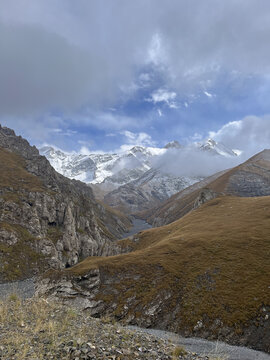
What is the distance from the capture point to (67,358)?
14070 millimetres

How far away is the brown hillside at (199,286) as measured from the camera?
37.4 m

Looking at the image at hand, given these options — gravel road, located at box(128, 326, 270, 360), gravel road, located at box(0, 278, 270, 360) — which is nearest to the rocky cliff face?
gravel road, located at box(0, 278, 270, 360)

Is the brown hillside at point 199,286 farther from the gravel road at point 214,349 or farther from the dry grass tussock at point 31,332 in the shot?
the dry grass tussock at point 31,332

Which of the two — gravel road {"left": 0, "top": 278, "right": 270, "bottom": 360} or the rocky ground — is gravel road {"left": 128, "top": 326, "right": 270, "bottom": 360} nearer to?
gravel road {"left": 0, "top": 278, "right": 270, "bottom": 360}

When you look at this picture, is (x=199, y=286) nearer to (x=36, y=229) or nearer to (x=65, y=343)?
(x=65, y=343)

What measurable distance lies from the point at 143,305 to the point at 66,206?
4843 inches

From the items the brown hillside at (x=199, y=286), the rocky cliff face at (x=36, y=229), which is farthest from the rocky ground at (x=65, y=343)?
the rocky cliff face at (x=36, y=229)

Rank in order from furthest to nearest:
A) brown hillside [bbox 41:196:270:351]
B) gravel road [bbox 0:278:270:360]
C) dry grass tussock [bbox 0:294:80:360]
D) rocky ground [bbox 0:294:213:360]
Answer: brown hillside [bbox 41:196:270:351]
gravel road [bbox 0:278:270:360]
dry grass tussock [bbox 0:294:80:360]
rocky ground [bbox 0:294:213:360]

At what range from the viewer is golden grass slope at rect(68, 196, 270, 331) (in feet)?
132

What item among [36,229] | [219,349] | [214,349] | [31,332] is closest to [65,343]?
[31,332]

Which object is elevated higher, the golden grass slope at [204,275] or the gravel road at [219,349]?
the golden grass slope at [204,275]

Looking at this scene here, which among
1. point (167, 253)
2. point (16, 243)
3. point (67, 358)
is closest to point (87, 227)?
point (16, 243)

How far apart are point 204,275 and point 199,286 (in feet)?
12.6

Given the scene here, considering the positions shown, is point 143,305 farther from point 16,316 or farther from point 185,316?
point 16,316
